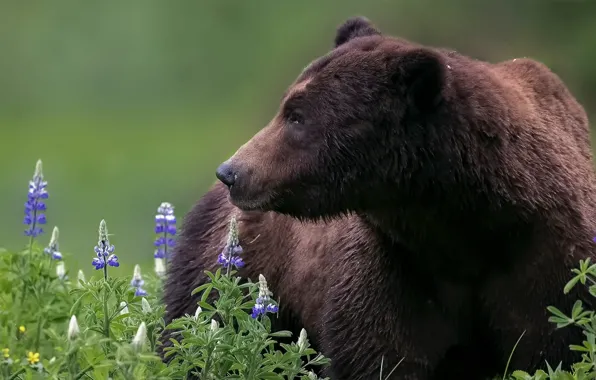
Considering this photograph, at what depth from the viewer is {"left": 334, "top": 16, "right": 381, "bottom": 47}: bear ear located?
5816 mm

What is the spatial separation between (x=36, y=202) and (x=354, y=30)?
179cm

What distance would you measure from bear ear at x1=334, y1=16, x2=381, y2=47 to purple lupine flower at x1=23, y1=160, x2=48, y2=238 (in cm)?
154

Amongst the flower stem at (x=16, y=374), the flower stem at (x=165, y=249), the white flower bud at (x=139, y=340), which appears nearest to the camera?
the white flower bud at (x=139, y=340)

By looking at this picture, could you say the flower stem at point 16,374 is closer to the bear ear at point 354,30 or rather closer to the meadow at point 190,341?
the meadow at point 190,341

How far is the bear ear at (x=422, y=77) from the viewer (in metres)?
5.09

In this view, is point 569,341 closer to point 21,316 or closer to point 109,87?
point 21,316

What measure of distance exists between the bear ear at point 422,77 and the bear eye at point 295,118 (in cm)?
45

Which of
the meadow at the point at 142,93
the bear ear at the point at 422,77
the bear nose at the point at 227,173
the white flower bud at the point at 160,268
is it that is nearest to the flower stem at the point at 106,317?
the meadow at the point at 142,93

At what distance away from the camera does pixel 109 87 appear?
77.5ft

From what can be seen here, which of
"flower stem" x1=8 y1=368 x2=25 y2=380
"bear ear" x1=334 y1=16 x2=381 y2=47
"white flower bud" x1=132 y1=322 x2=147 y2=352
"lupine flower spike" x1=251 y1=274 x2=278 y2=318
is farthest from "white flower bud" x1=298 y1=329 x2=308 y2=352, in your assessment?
"bear ear" x1=334 y1=16 x2=381 y2=47

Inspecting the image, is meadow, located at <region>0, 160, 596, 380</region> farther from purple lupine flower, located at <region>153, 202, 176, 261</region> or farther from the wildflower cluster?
purple lupine flower, located at <region>153, 202, 176, 261</region>

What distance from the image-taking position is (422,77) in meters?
5.11

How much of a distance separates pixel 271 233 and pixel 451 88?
1645 mm

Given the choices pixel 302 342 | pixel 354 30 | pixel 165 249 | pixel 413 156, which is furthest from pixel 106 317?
pixel 165 249
